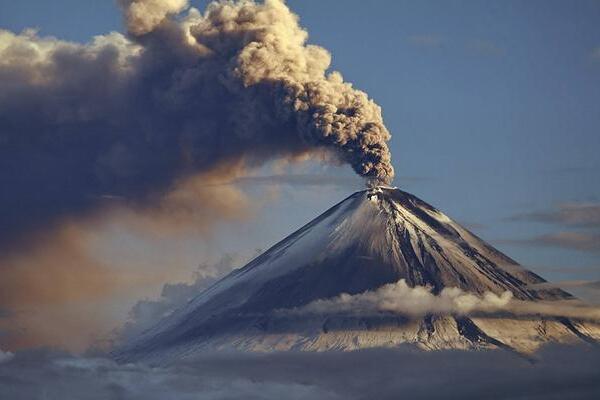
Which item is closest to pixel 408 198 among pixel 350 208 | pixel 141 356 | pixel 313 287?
pixel 350 208

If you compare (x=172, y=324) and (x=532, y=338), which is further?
(x=172, y=324)

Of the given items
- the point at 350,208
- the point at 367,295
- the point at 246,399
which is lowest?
the point at 246,399

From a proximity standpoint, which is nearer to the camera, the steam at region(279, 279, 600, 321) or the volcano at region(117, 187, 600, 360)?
the steam at region(279, 279, 600, 321)

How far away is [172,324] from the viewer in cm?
9981

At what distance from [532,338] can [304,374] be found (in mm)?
17006

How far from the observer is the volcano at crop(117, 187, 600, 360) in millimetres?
89125

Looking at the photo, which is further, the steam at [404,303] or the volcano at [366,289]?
the volcano at [366,289]

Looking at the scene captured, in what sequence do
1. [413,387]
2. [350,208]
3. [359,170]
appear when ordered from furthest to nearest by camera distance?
[350,208]
[413,387]
[359,170]

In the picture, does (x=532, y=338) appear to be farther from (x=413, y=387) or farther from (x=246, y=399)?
(x=246, y=399)

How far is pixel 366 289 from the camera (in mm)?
89688

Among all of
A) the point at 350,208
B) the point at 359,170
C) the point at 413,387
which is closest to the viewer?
the point at 359,170

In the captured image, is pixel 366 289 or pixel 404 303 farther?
pixel 366 289

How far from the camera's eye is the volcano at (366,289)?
8912cm

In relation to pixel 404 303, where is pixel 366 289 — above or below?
above
